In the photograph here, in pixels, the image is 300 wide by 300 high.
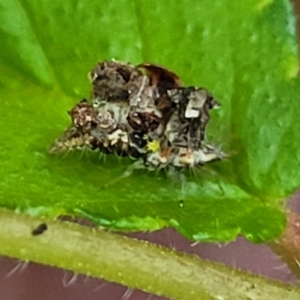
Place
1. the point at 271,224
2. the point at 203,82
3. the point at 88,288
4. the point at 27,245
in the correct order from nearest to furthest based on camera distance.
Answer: the point at 27,245, the point at 271,224, the point at 203,82, the point at 88,288

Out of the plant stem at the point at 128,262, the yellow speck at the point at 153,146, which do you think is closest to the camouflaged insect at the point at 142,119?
the yellow speck at the point at 153,146

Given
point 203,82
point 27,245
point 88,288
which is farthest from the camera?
point 88,288

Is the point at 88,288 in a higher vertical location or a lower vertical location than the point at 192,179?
lower

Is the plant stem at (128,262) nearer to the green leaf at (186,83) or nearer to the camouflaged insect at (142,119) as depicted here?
the green leaf at (186,83)

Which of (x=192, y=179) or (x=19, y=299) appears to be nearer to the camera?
(x=192, y=179)

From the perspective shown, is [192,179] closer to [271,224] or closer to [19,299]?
[271,224]

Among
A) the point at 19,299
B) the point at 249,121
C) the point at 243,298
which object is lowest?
the point at 19,299

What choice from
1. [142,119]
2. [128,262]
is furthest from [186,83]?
[128,262]

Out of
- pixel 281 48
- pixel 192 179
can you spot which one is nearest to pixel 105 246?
pixel 192 179
